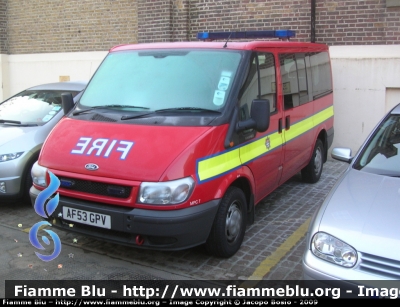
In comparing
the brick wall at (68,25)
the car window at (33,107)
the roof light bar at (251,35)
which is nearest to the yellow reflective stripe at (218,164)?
the roof light bar at (251,35)

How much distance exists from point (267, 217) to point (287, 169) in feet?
2.20

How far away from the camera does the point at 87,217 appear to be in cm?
421

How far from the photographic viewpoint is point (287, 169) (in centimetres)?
598

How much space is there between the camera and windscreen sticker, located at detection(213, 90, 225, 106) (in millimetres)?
4590

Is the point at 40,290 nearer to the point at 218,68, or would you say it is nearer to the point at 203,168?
the point at 203,168

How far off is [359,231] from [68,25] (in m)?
11.3

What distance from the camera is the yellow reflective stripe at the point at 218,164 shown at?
415 centimetres

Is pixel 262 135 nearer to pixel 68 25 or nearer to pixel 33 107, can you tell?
pixel 33 107

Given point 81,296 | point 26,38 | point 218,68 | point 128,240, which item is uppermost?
point 26,38

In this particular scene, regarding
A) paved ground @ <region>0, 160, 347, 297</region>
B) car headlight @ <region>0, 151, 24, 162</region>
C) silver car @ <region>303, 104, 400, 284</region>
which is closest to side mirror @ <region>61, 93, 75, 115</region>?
car headlight @ <region>0, 151, 24, 162</region>

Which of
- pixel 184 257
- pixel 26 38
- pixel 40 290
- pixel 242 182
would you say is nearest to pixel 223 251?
pixel 184 257

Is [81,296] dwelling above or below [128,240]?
below

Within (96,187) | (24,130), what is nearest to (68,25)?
(24,130)

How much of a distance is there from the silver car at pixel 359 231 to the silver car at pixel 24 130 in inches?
153
